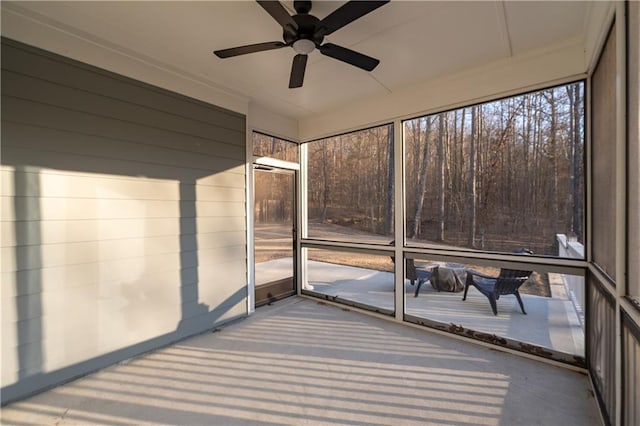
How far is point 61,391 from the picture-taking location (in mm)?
2211

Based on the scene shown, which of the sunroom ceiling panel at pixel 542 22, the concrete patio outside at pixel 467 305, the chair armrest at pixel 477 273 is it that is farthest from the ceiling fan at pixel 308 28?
the concrete patio outside at pixel 467 305

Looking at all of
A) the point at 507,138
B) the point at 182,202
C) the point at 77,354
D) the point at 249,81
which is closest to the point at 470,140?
the point at 507,138

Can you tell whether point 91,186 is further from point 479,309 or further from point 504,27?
point 479,309

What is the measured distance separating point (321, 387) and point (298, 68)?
99.2 inches

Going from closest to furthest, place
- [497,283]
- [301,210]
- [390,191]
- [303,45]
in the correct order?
[303,45] → [497,283] → [390,191] → [301,210]

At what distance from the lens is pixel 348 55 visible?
2.10 metres

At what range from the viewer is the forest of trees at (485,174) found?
258cm

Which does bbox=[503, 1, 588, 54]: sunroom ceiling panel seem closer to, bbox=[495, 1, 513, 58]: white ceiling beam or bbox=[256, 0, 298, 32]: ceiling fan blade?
bbox=[495, 1, 513, 58]: white ceiling beam

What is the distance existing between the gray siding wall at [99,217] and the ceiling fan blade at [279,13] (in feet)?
A: 5.70

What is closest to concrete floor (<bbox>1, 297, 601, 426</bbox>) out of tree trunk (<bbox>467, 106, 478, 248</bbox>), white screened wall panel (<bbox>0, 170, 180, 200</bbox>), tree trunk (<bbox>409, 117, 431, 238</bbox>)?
tree trunk (<bbox>467, 106, 478, 248</bbox>)

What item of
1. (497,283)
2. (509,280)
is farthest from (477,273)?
A: (509,280)

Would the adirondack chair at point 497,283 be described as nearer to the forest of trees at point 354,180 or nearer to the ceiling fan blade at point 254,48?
the forest of trees at point 354,180

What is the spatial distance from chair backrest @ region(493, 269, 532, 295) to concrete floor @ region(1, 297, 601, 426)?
2.11 ft

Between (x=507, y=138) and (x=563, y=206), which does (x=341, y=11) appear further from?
(x=563, y=206)
